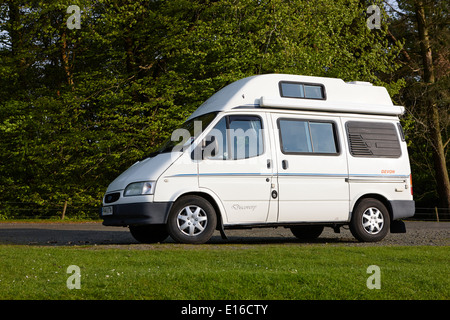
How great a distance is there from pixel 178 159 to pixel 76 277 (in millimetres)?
4113

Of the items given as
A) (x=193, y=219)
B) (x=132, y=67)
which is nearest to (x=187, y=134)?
(x=193, y=219)

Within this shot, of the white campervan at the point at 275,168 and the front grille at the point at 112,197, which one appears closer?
the white campervan at the point at 275,168

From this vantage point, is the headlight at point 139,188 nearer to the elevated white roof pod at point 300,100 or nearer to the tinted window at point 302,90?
the elevated white roof pod at point 300,100

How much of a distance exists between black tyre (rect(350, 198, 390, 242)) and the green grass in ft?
7.96

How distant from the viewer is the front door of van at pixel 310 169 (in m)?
11.2

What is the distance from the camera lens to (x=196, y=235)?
10.6 meters

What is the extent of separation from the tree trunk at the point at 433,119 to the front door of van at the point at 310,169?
764 inches

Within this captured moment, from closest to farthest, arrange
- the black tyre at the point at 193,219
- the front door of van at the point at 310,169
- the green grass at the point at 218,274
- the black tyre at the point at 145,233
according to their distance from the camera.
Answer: the green grass at the point at 218,274
the black tyre at the point at 193,219
the front door of van at the point at 310,169
the black tyre at the point at 145,233

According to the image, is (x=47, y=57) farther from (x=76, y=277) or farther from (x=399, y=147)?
(x=76, y=277)

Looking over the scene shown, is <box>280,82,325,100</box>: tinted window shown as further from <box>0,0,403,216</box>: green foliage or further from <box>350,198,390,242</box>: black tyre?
<box>0,0,403,216</box>: green foliage

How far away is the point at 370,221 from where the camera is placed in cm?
1203

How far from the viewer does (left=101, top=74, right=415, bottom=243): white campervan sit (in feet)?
34.4

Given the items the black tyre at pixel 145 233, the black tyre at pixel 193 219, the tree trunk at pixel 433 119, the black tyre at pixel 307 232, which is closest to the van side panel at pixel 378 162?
the black tyre at pixel 307 232
